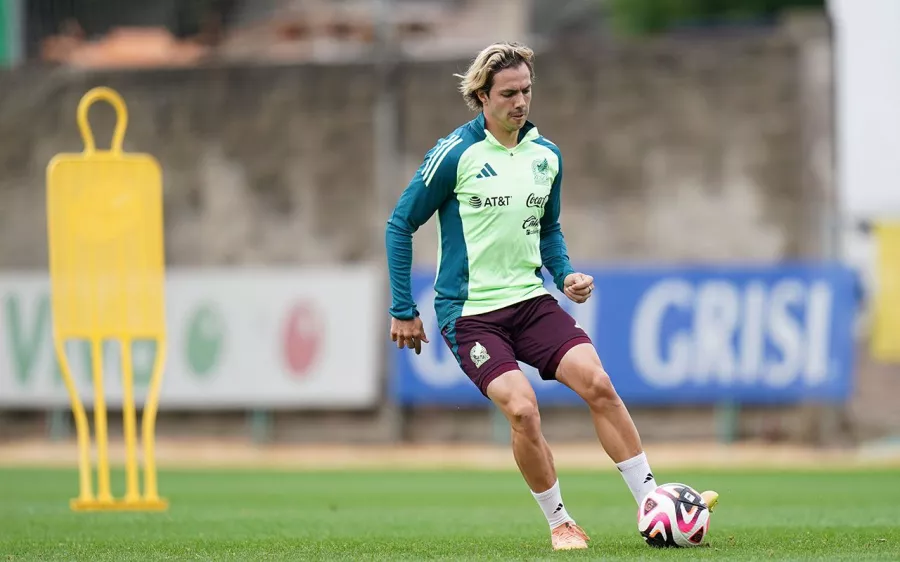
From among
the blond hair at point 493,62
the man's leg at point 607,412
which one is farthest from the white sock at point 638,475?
the blond hair at point 493,62

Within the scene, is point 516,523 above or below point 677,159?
below

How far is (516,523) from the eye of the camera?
9266 millimetres

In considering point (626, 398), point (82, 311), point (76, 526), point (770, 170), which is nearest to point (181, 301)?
point (626, 398)

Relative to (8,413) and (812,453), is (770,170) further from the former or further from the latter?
(8,413)

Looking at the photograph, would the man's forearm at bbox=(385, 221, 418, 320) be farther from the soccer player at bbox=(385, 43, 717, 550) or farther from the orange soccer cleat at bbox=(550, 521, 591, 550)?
the orange soccer cleat at bbox=(550, 521, 591, 550)

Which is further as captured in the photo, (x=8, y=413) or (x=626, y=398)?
(x=8, y=413)

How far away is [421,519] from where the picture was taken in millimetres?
9719

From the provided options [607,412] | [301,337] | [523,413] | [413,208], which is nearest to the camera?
[523,413]

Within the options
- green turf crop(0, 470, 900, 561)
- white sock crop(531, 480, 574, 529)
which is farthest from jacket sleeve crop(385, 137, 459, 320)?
green turf crop(0, 470, 900, 561)

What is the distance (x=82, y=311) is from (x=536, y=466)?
4.53 m

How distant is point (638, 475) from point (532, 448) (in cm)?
50

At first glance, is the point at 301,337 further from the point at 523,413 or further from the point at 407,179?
the point at 523,413

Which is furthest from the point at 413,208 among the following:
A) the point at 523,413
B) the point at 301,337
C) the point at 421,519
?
the point at 301,337

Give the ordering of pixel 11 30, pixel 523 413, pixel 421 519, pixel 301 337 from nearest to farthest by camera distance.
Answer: pixel 523 413 → pixel 421 519 → pixel 301 337 → pixel 11 30
